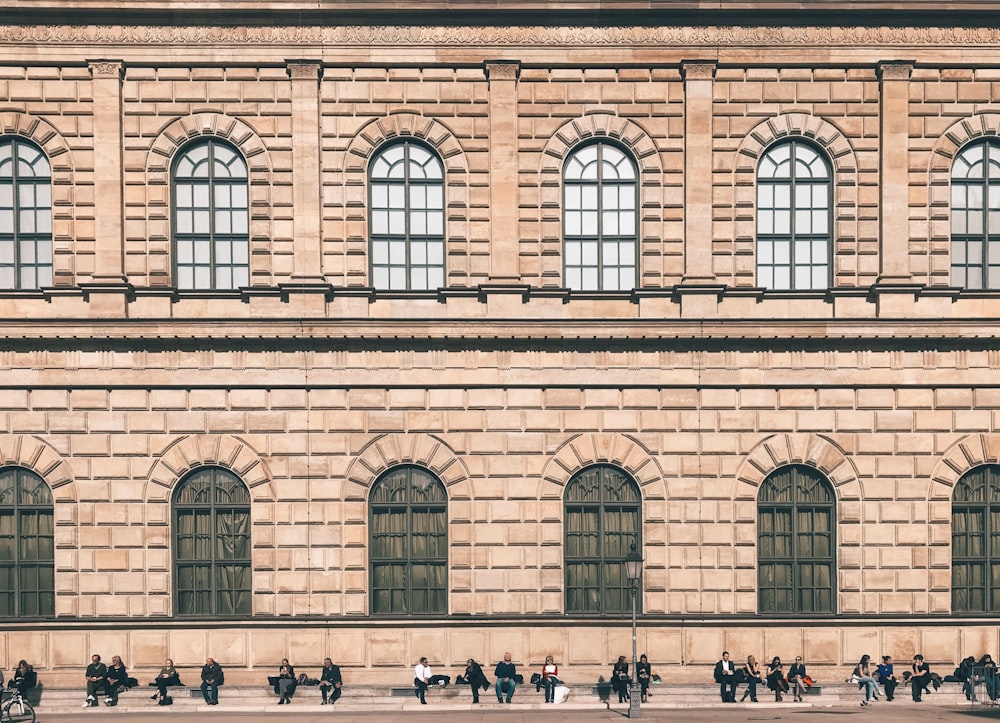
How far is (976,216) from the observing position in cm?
3622

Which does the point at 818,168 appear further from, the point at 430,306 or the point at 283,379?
the point at 283,379

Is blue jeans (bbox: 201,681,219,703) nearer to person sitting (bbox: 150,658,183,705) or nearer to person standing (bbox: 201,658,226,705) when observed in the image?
person standing (bbox: 201,658,226,705)

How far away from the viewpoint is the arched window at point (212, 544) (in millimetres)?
35406

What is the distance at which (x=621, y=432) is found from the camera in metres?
35.7

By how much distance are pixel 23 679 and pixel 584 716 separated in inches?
587

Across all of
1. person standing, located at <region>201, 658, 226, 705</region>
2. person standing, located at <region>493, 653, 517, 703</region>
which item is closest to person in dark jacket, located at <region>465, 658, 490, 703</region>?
person standing, located at <region>493, 653, 517, 703</region>

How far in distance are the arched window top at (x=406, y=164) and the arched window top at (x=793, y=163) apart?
9229 mm

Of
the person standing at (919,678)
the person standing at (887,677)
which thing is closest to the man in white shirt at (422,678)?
the person standing at (887,677)

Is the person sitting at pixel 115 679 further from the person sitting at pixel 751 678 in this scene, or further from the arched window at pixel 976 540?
the arched window at pixel 976 540

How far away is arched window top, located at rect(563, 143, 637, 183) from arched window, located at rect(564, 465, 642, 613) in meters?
8.18

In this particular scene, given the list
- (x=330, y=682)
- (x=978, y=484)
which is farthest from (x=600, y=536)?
(x=978, y=484)

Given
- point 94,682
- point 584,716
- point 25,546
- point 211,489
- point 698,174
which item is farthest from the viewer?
point 698,174

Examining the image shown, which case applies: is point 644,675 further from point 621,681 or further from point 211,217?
point 211,217

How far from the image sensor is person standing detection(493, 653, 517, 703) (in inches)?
1348
